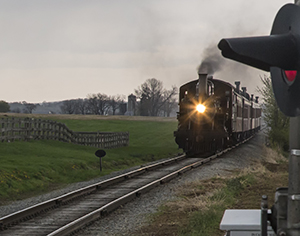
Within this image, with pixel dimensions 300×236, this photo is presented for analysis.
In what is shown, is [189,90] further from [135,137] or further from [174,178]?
[135,137]

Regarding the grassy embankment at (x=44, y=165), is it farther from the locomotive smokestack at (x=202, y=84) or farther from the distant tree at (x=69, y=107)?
the distant tree at (x=69, y=107)

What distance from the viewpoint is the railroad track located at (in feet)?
29.4

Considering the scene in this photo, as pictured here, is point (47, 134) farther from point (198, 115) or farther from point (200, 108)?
point (200, 108)

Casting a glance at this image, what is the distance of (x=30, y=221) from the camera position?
9.69 m

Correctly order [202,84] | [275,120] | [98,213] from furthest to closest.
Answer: [275,120], [202,84], [98,213]

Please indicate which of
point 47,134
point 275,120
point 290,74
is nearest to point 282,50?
point 290,74

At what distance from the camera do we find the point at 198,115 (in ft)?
73.5

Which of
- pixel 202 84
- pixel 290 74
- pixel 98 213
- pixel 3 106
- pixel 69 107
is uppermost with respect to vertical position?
pixel 69 107

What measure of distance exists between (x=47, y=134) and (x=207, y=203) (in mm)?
17674

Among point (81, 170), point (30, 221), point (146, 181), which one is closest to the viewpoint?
point (30, 221)

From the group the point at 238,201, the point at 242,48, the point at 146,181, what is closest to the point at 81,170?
the point at 146,181

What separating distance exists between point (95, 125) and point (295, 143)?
67.1m

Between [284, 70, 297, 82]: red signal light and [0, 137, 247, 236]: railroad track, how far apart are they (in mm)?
6501

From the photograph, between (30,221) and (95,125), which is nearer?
(30,221)
